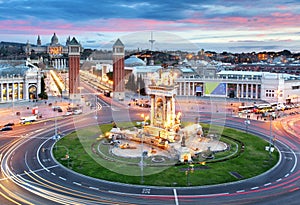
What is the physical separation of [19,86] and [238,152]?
276 ft

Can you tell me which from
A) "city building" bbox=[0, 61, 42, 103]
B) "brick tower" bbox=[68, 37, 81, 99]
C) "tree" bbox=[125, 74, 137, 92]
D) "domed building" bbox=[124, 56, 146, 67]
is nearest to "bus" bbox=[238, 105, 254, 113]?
"tree" bbox=[125, 74, 137, 92]

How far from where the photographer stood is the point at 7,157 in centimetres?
4925

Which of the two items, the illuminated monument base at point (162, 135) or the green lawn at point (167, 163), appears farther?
the illuminated monument base at point (162, 135)

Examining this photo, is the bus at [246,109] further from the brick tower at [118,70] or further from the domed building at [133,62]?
the domed building at [133,62]

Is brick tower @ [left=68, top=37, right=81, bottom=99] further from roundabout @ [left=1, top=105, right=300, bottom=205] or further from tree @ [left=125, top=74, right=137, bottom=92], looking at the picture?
roundabout @ [left=1, top=105, right=300, bottom=205]

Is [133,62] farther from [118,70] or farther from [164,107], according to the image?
[164,107]

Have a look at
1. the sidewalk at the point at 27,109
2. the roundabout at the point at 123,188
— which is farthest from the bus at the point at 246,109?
the sidewalk at the point at 27,109

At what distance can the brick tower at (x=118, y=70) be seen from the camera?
120m

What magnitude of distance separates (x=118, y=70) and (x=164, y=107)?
67.8m

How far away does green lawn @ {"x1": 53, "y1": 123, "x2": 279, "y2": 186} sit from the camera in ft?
Answer: 134

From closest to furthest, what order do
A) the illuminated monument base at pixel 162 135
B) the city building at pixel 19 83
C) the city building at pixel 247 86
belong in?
the illuminated monument base at pixel 162 135, the city building at pixel 19 83, the city building at pixel 247 86

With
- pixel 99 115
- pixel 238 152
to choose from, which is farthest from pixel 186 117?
pixel 238 152

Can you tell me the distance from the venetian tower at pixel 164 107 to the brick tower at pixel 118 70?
195 feet

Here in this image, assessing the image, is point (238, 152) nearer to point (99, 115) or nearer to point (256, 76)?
point (99, 115)
